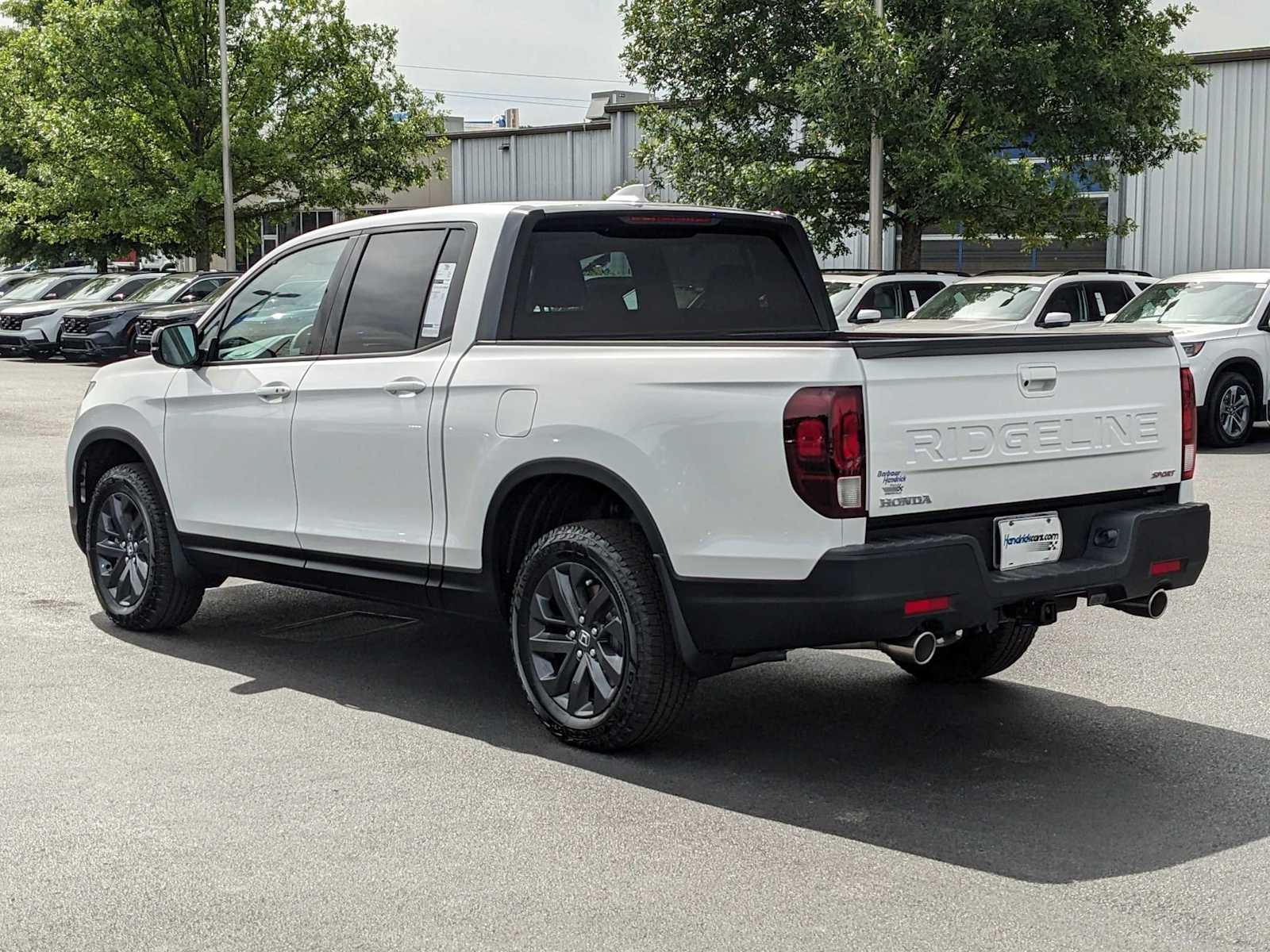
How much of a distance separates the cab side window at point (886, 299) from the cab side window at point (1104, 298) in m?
2.11

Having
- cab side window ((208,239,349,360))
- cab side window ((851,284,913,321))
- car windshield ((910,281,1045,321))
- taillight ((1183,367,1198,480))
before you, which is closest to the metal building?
cab side window ((851,284,913,321))

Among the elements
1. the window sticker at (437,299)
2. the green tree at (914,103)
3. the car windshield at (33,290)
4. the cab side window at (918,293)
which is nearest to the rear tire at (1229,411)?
the cab side window at (918,293)

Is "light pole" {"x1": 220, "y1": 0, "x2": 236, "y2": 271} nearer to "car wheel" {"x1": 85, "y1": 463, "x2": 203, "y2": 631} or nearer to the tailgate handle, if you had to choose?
"car wheel" {"x1": 85, "y1": 463, "x2": 203, "y2": 631}

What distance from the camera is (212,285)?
3222 cm

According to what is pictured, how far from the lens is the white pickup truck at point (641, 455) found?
16.6 feet

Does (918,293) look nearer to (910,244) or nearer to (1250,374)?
(1250,374)

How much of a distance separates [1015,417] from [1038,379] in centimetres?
17

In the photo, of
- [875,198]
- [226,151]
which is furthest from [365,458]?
[226,151]

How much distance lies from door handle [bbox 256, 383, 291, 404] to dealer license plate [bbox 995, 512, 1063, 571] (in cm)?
299

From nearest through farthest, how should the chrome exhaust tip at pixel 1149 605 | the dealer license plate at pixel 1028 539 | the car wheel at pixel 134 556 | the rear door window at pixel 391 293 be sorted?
the dealer license plate at pixel 1028 539, the chrome exhaust tip at pixel 1149 605, the rear door window at pixel 391 293, the car wheel at pixel 134 556

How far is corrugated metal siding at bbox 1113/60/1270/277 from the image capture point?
34.8m

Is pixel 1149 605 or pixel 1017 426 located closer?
pixel 1017 426

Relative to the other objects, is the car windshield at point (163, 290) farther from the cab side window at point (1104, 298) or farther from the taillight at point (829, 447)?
the taillight at point (829, 447)

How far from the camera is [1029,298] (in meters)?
18.3
